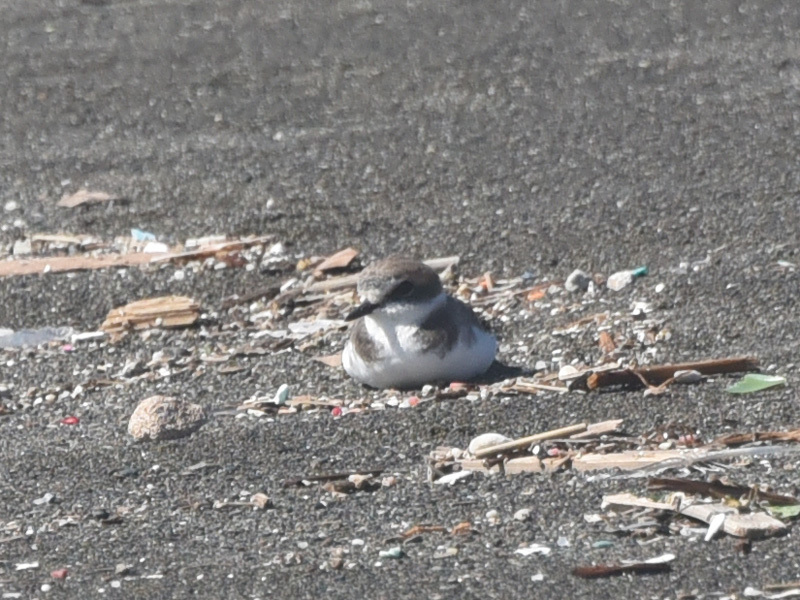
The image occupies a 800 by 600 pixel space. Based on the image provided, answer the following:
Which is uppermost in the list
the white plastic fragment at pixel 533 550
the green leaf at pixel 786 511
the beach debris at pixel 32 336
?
the green leaf at pixel 786 511

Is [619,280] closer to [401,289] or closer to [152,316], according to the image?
[401,289]

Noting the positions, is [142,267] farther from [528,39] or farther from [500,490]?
[528,39]

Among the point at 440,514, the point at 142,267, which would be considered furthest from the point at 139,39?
the point at 440,514

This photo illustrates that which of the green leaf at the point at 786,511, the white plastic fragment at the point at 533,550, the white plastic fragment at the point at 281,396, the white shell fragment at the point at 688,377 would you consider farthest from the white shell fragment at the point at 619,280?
the white plastic fragment at the point at 533,550

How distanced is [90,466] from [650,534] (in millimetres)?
2118

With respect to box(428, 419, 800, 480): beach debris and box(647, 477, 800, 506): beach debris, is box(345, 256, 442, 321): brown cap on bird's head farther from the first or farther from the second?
box(647, 477, 800, 506): beach debris

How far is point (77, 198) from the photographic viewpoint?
998cm

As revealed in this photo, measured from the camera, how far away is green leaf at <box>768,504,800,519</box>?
14.9 ft

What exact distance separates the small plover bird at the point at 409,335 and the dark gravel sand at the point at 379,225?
300 millimetres

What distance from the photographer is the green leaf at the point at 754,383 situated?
589 centimetres

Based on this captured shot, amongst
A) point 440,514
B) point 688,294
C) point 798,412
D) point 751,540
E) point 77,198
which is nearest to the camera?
point 751,540

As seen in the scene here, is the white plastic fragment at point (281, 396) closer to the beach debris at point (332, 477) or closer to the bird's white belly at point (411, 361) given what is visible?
the bird's white belly at point (411, 361)

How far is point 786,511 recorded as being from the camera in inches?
180

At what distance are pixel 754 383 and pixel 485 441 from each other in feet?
3.86
